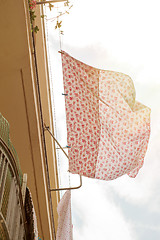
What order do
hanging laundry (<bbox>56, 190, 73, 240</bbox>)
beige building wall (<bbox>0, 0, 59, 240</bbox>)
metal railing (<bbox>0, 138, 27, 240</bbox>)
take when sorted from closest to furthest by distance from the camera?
1. metal railing (<bbox>0, 138, 27, 240</bbox>)
2. beige building wall (<bbox>0, 0, 59, 240</bbox>)
3. hanging laundry (<bbox>56, 190, 73, 240</bbox>)

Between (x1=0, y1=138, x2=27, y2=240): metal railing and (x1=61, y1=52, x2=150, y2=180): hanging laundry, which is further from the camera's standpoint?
(x1=61, y1=52, x2=150, y2=180): hanging laundry

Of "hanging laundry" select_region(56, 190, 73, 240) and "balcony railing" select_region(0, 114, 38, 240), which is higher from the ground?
"balcony railing" select_region(0, 114, 38, 240)

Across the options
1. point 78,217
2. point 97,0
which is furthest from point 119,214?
point 97,0

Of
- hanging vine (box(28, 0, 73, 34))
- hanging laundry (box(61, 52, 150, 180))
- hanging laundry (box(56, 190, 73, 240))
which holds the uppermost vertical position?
hanging vine (box(28, 0, 73, 34))

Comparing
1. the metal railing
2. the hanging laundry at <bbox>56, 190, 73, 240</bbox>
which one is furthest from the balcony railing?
the hanging laundry at <bbox>56, 190, 73, 240</bbox>

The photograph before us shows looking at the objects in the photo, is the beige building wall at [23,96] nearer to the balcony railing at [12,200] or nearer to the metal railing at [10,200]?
the balcony railing at [12,200]

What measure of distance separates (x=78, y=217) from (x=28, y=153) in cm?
458

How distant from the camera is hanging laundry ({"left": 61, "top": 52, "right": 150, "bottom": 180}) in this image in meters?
4.66

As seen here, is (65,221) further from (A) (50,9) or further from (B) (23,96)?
(A) (50,9)

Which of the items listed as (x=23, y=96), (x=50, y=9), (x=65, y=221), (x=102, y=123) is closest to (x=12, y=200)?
(x=23, y=96)

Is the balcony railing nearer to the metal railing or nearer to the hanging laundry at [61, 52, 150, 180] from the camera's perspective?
the metal railing

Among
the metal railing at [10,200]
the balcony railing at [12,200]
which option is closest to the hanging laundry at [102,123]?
the balcony railing at [12,200]

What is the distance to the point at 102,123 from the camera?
480 centimetres

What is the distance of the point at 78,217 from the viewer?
8.82m
